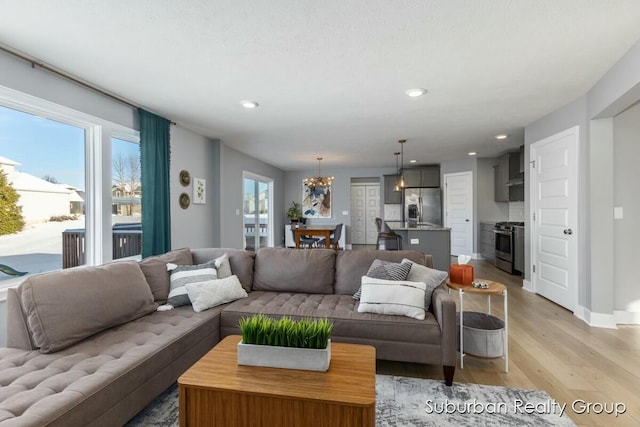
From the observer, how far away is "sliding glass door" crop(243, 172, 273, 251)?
6.80 meters

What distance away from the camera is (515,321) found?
10.5ft

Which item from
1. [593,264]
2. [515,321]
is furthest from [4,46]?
[593,264]

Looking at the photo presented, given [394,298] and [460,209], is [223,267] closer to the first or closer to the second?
[394,298]

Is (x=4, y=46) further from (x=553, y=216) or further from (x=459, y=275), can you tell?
(x=553, y=216)

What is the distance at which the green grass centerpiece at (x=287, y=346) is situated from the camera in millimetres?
1410

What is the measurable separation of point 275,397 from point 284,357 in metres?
0.20

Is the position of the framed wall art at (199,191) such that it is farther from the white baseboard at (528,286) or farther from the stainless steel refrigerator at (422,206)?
the white baseboard at (528,286)

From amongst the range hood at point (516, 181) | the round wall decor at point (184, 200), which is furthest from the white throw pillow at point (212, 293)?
the range hood at point (516, 181)

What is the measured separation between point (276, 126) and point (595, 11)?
3430 millimetres

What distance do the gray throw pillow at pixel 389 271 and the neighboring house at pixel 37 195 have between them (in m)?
2.88

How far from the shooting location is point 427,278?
2.33m

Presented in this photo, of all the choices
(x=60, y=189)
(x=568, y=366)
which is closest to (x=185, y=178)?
(x=60, y=189)

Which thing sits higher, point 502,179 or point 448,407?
point 502,179

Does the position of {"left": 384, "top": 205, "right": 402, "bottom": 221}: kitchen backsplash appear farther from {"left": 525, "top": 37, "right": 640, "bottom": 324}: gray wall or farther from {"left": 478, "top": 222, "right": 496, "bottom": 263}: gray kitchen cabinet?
{"left": 525, "top": 37, "right": 640, "bottom": 324}: gray wall
